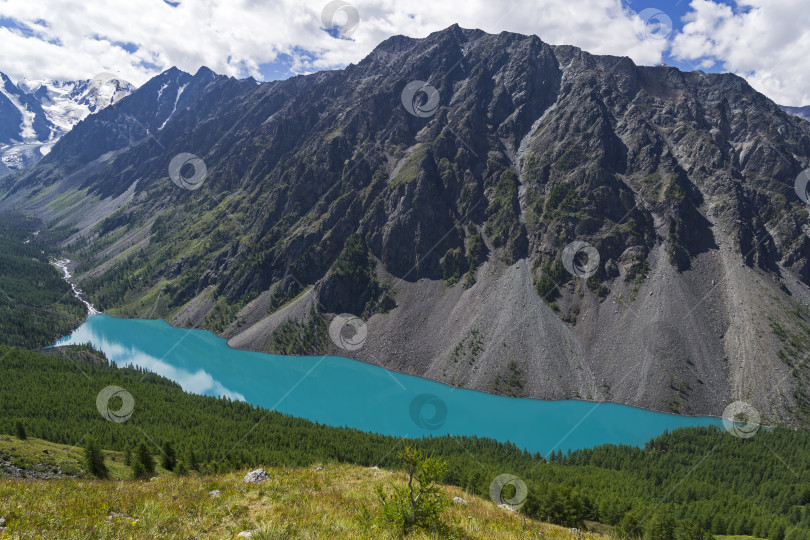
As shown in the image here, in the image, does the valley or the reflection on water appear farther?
the reflection on water

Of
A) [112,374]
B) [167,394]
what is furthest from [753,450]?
[112,374]

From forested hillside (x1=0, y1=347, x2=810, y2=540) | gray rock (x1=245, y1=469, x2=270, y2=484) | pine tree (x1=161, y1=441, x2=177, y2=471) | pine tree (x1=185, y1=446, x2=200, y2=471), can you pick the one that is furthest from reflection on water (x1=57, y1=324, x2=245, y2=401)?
gray rock (x1=245, y1=469, x2=270, y2=484)

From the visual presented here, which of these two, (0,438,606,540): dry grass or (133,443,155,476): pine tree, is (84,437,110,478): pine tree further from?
(0,438,606,540): dry grass

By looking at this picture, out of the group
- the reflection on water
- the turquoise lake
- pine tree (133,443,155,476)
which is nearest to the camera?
pine tree (133,443,155,476)

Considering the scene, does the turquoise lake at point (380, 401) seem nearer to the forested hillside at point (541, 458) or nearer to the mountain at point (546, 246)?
the mountain at point (546, 246)

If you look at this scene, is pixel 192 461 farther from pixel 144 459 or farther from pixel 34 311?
pixel 34 311

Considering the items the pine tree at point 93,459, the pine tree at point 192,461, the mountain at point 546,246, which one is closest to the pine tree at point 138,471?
the pine tree at point 93,459
